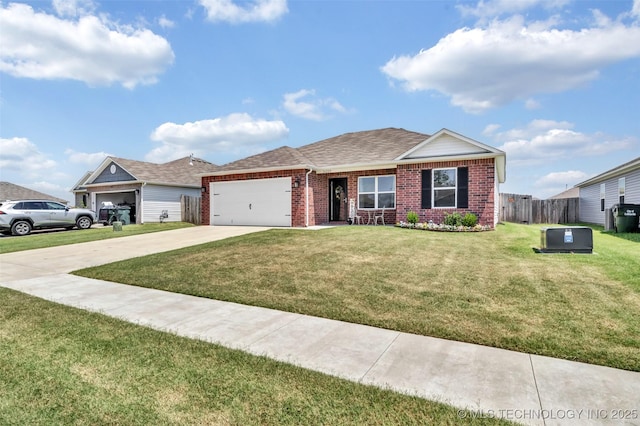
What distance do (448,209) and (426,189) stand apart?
1.20 meters

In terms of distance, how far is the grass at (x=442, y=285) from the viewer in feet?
12.4

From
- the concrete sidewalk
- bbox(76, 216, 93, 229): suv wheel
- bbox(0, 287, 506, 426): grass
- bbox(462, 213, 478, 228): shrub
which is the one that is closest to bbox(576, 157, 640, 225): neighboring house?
bbox(462, 213, 478, 228): shrub

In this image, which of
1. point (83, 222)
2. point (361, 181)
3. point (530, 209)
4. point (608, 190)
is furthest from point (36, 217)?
point (608, 190)

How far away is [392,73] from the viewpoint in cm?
1264

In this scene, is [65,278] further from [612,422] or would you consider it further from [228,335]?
[612,422]

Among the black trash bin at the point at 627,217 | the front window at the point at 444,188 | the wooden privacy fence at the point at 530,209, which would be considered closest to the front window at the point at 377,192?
the front window at the point at 444,188

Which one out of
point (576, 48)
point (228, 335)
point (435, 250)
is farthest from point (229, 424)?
point (576, 48)

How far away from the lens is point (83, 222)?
18.5 metres

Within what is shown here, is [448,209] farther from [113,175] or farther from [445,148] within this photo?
[113,175]

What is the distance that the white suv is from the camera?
52.2 ft

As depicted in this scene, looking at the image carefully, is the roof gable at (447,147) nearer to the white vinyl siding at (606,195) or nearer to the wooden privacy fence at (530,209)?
the white vinyl siding at (606,195)

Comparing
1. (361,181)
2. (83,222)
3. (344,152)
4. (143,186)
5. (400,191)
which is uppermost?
(344,152)

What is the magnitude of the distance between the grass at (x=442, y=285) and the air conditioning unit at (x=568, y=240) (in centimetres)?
38

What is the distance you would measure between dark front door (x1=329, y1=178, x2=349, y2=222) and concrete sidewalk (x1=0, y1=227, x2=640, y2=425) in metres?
11.8
